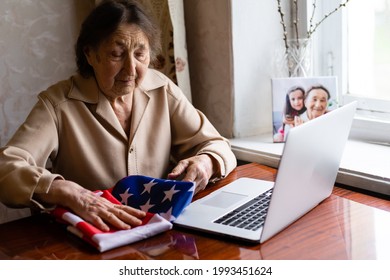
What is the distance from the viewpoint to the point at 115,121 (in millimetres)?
1695

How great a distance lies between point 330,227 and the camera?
129 centimetres

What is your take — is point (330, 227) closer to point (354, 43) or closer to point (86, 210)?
point (86, 210)

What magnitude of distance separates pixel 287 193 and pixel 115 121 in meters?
0.69

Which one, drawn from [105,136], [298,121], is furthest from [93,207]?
[298,121]

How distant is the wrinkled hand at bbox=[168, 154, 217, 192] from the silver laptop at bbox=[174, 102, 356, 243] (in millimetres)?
64

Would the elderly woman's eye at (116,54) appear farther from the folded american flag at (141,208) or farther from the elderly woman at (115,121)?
the folded american flag at (141,208)

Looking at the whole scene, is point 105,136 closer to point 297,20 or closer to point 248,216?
point 248,216

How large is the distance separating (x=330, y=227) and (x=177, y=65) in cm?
104

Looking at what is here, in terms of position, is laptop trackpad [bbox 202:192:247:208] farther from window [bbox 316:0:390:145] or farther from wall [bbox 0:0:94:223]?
wall [bbox 0:0:94:223]

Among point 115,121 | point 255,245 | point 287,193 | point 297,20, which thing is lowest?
point 255,245

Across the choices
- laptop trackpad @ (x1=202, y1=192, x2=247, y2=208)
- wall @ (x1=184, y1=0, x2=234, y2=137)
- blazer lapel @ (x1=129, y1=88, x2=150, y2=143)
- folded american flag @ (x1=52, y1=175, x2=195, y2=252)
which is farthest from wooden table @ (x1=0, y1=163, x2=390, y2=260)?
wall @ (x1=184, y1=0, x2=234, y2=137)

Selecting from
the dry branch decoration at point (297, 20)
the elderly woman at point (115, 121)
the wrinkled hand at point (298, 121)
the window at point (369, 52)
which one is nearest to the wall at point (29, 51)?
the elderly woman at point (115, 121)

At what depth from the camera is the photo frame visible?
1951mm
